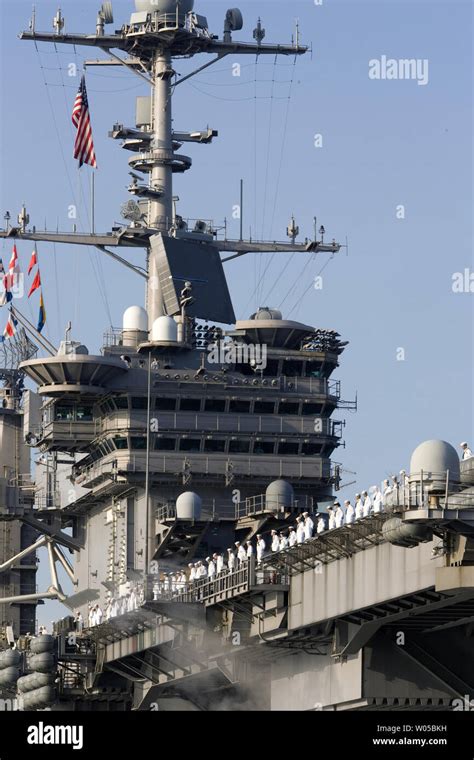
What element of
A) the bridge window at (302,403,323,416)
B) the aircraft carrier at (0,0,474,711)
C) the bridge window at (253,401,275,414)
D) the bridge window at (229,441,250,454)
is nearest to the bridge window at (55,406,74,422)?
the aircraft carrier at (0,0,474,711)

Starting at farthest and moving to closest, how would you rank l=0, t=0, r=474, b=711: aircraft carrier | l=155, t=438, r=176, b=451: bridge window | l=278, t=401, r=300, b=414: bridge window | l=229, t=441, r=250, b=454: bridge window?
l=278, t=401, r=300, b=414: bridge window → l=229, t=441, r=250, b=454: bridge window → l=155, t=438, r=176, b=451: bridge window → l=0, t=0, r=474, b=711: aircraft carrier

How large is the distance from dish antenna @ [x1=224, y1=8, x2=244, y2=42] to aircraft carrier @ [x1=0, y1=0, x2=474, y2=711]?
68mm

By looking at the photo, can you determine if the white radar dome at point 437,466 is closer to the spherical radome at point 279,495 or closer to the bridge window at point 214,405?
the spherical radome at point 279,495

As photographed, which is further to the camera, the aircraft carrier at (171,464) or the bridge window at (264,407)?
the bridge window at (264,407)

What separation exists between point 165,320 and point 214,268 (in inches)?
222

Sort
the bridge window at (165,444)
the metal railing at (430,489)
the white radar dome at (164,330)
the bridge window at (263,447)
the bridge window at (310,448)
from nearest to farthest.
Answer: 1. the metal railing at (430,489)
2. the bridge window at (165,444)
3. the bridge window at (263,447)
4. the white radar dome at (164,330)
5. the bridge window at (310,448)

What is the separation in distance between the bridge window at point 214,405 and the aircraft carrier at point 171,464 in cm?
8

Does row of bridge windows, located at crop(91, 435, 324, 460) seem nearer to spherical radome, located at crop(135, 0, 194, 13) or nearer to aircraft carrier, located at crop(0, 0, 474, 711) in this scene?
aircraft carrier, located at crop(0, 0, 474, 711)

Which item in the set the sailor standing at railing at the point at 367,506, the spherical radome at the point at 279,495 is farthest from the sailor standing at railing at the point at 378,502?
the spherical radome at the point at 279,495

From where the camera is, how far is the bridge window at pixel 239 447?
7625 centimetres

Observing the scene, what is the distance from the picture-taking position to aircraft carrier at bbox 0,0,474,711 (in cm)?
6059

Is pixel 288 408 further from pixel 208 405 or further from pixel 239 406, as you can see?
pixel 208 405
